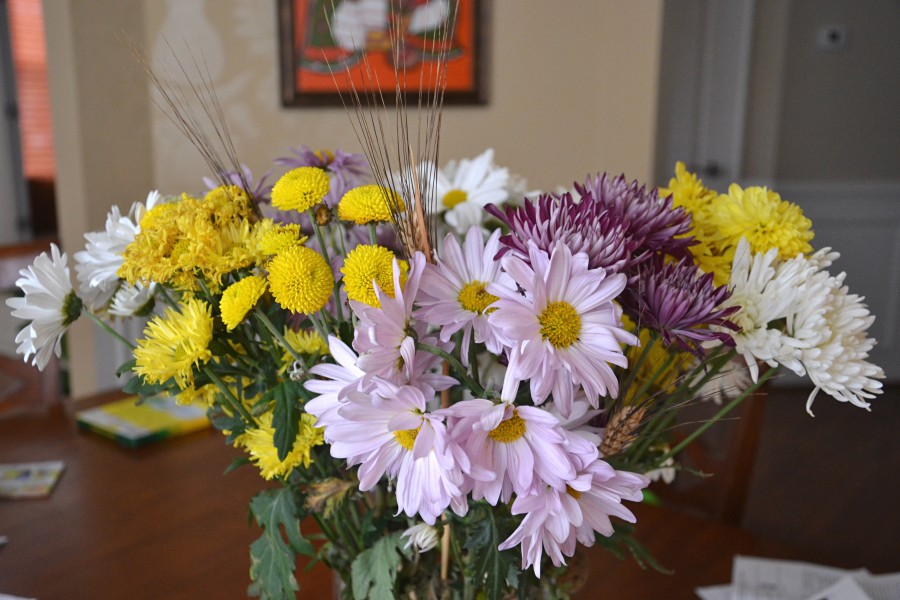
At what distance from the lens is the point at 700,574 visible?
3.78 ft

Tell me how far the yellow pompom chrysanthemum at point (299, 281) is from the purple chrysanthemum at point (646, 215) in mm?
205

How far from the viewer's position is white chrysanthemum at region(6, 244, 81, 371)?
694 mm

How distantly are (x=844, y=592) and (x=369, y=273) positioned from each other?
2.88 ft

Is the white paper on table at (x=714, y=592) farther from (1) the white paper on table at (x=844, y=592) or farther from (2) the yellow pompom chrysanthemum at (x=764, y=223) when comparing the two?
(2) the yellow pompom chrysanthemum at (x=764, y=223)

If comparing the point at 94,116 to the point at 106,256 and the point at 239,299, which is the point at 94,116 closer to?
the point at 106,256

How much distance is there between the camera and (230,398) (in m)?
0.68

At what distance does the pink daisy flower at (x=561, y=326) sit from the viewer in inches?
21.2

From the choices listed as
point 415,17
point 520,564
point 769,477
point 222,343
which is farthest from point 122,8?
point 769,477

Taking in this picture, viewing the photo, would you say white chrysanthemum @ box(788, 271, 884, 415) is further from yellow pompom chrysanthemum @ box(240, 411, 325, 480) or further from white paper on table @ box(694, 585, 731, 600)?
white paper on table @ box(694, 585, 731, 600)

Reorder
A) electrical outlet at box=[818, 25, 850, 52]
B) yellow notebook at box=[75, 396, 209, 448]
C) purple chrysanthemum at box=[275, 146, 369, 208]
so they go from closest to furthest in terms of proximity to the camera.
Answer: purple chrysanthemum at box=[275, 146, 369, 208] < yellow notebook at box=[75, 396, 209, 448] < electrical outlet at box=[818, 25, 850, 52]

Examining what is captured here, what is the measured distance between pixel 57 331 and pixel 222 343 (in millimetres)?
163

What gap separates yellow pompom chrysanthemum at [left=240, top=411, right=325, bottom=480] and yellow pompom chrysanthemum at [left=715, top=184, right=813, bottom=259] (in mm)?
387

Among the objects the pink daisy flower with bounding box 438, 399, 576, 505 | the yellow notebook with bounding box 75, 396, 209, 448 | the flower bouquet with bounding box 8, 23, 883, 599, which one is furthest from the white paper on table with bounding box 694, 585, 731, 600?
the yellow notebook with bounding box 75, 396, 209, 448

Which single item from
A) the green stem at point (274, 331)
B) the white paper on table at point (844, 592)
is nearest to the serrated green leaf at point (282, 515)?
the green stem at point (274, 331)
